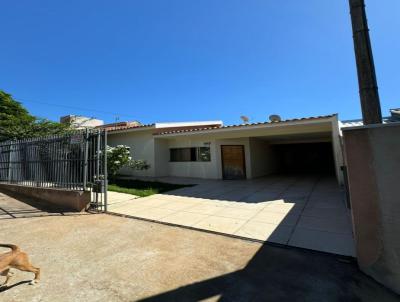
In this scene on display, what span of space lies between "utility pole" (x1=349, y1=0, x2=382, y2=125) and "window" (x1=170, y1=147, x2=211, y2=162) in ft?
35.2

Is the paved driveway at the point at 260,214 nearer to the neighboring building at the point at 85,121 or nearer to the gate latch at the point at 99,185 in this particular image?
the gate latch at the point at 99,185

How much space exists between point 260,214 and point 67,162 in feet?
19.6

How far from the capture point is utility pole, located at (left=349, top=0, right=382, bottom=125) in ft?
9.77

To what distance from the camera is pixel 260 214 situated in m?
5.68

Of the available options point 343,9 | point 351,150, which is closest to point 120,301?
point 351,150

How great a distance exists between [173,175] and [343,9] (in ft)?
41.6

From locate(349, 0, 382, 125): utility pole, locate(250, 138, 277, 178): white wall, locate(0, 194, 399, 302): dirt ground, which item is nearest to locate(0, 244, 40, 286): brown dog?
locate(0, 194, 399, 302): dirt ground

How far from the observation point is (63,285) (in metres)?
2.74

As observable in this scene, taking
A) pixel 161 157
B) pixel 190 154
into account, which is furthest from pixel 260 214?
pixel 161 157

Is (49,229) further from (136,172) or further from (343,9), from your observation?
(136,172)

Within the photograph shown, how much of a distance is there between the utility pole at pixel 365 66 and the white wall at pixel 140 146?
1244 centimetres

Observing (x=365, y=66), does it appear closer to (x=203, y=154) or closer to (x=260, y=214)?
(x=260, y=214)

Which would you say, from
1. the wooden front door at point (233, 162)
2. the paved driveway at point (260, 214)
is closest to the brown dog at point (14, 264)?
the paved driveway at point (260, 214)

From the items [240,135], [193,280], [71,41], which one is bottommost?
A: [193,280]
